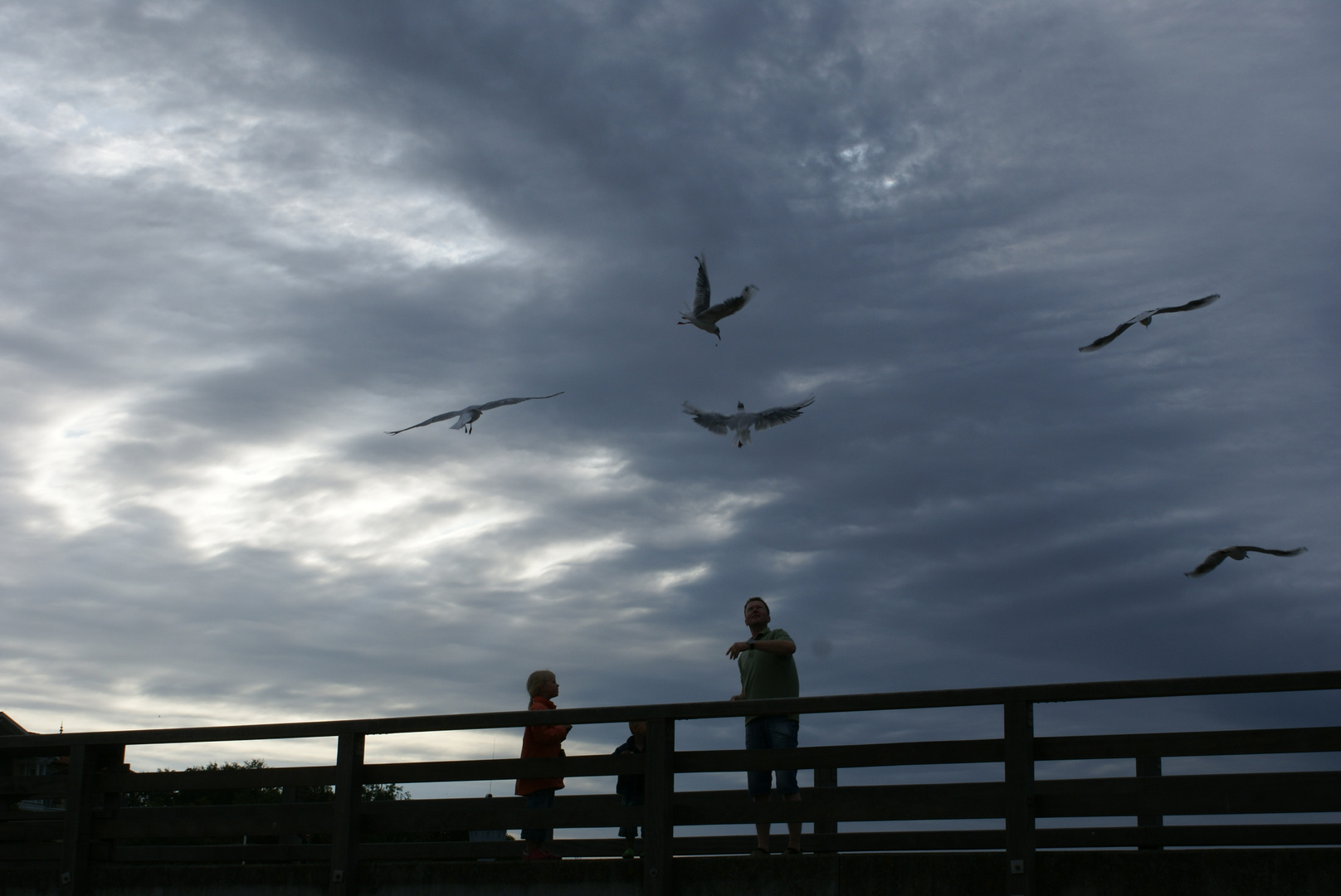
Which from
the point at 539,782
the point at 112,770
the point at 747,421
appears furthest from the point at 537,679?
the point at 747,421

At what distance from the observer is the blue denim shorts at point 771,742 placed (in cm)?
674

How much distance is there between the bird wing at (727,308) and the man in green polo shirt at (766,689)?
693 centimetres

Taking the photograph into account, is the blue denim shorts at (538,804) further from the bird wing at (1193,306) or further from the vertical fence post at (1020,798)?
the bird wing at (1193,306)

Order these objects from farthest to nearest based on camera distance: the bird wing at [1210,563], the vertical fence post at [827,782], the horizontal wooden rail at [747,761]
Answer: the bird wing at [1210,563], the vertical fence post at [827,782], the horizontal wooden rail at [747,761]

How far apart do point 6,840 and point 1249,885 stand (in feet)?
27.5

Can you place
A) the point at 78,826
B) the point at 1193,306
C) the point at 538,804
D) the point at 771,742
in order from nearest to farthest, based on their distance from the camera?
the point at 771,742 → the point at 538,804 → the point at 78,826 → the point at 1193,306

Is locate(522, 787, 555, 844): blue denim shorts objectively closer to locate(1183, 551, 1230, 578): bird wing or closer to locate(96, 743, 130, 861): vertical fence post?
locate(96, 743, 130, 861): vertical fence post

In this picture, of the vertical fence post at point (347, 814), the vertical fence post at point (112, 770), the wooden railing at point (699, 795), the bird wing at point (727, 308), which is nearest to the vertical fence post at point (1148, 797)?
the wooden railing at point (699, 795)

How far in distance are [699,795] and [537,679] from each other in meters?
1.74

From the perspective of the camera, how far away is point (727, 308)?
14172 mm

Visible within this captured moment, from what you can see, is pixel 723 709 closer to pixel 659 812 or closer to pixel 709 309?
pixel 659 812

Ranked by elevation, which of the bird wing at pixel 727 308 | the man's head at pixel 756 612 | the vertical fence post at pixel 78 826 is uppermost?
the bird wing at pixel 727 308

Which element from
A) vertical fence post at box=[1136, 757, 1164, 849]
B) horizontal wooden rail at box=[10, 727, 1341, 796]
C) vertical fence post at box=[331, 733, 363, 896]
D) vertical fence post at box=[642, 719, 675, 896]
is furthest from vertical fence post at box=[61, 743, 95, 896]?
vertical fence post at box=[1136, 757, 1164, 849]

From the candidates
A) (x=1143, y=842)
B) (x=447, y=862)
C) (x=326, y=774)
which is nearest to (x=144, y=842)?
(x=326, y=774)
